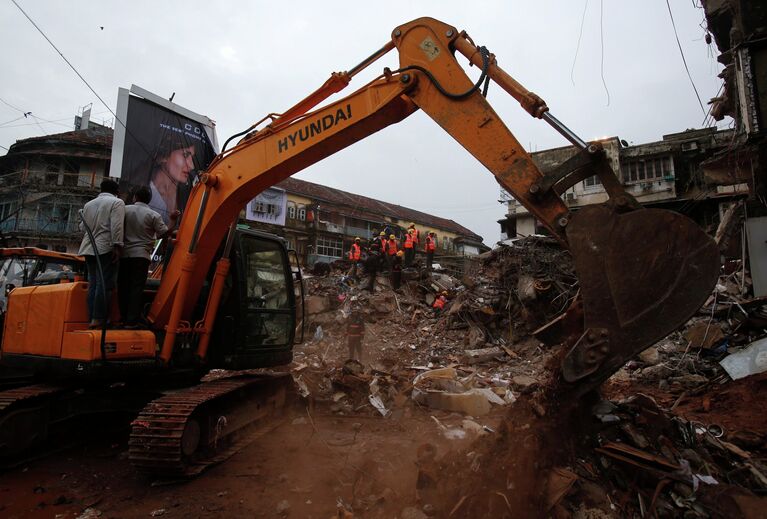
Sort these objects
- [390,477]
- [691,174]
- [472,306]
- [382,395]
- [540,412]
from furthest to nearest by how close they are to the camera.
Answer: [691,174], [472,306], [382,395], [390,477], [540,412]

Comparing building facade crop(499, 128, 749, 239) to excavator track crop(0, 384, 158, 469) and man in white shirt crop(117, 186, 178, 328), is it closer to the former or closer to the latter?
man in white shirt crop(117, 186, 178, 328)

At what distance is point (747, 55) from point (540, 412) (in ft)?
31.3

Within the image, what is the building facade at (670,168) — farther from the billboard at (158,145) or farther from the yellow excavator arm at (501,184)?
the yellow excavator arm at (501,184)

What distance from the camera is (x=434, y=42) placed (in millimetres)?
3748

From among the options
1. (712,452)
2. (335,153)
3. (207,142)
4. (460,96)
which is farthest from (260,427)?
(207,142)

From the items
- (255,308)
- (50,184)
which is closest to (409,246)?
(255,308)

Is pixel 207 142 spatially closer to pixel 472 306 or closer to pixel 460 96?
pixel 472 306

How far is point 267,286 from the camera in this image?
17.6ft

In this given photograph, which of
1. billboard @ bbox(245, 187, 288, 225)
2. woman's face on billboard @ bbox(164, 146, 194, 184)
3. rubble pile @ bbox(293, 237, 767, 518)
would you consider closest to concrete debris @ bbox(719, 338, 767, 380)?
rubble pile @ bbox(293, 237, 767, 518)

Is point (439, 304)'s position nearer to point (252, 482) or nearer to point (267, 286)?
point (267, 286)

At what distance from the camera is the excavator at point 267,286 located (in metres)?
2.69

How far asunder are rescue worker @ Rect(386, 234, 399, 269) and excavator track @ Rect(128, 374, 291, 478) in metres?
9.94

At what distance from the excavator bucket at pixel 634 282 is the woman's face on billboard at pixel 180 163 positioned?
1264 centimetres

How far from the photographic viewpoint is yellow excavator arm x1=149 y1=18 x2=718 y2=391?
2.64m
